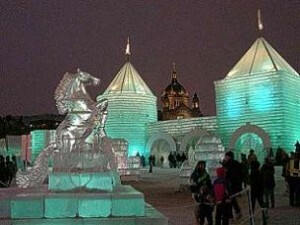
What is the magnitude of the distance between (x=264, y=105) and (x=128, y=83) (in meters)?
15.7

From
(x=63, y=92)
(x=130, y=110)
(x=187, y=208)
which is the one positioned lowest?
(x=187, y=208)

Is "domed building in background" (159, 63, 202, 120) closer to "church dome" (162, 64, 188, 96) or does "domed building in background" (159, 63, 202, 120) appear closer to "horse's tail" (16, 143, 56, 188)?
"church dome" (162, 64, 188, 96)

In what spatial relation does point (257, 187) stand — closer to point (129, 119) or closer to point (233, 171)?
point (233, 171)

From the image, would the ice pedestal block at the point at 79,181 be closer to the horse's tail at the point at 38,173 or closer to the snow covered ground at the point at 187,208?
the horse's tail at the point at 38,173

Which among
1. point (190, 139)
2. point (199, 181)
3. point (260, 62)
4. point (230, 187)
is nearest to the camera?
point (199, 181)

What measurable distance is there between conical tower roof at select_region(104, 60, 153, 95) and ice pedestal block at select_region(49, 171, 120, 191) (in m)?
36.3

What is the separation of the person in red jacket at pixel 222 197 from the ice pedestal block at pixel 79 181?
6.28 ft

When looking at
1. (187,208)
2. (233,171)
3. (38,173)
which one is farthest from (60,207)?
(187,208)

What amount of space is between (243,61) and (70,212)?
1216 inches

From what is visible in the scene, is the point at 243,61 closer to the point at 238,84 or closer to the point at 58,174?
the point at 238,84

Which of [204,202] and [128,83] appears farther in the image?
[128,83]

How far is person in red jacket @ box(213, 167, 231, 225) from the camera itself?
30.0 feet

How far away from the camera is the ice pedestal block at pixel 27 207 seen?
26.1ft

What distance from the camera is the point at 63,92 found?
10938 millimetres
